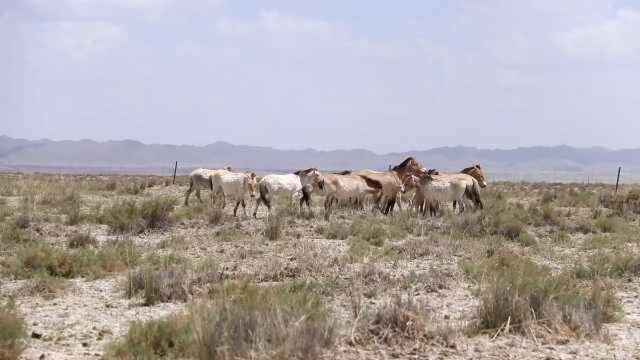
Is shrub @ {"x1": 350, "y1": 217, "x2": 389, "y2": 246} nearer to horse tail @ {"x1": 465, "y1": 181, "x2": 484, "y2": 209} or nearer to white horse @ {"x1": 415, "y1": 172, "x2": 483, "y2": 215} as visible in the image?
white horse @ {"x1": 415, "y1": 172, "x2": 483, "y2": 215}

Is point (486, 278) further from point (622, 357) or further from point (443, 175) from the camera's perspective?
point (443, 175)

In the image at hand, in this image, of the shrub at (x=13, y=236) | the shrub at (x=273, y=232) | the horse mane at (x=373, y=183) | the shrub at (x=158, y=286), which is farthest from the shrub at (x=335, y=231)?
the shrub at (x=158, y=286)

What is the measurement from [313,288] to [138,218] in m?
9.34

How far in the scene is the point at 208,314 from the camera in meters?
7.64

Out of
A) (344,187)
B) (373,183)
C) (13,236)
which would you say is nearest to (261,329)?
(13,236)

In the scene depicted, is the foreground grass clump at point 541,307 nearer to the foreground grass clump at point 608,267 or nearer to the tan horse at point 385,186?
the foreground grass clump at point 608,267

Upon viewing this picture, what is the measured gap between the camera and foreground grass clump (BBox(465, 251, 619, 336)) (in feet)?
28.3

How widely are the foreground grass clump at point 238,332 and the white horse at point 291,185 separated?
1359 cm

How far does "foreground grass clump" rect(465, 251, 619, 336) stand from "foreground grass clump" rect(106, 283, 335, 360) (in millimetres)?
2004

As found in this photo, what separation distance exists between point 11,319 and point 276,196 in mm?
22665

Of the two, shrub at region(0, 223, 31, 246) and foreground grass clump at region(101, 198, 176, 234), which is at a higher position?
foreground grass clump at region(101, 198, 176, 234)

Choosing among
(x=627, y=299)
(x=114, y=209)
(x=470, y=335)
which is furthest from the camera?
(x=114, y=209)

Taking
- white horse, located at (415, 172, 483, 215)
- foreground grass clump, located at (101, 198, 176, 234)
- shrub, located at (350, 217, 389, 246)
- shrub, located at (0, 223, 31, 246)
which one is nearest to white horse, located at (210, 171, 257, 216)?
foreground grass clump, located at (101, 198, 176, 234)

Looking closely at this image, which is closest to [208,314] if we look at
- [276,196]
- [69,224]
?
[69,224]
